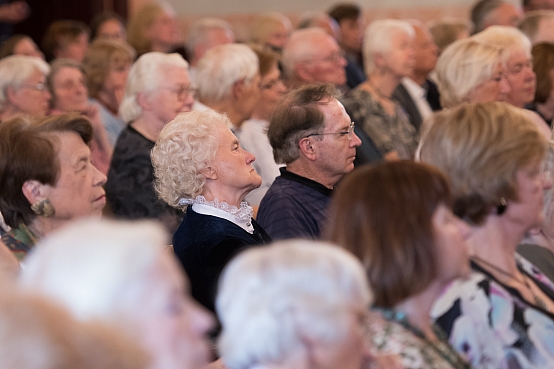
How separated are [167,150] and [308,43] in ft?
8.04

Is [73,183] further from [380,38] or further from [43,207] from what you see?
[380,38]

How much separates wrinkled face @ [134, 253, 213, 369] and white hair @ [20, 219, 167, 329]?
1 cm

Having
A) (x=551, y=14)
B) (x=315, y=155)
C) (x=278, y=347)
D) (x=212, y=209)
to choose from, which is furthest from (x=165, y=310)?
(x=551, y=14)

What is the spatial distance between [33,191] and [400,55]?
2.96 m

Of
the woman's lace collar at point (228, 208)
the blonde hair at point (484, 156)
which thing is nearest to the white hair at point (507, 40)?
the woman's lace collar at point (228, 208)

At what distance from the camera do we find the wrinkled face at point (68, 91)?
195 inches

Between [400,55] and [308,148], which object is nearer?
[308,148]

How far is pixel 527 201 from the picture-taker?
6.97 ft

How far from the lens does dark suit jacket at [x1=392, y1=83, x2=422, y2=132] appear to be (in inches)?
214

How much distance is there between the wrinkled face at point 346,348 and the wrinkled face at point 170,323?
0.21 m

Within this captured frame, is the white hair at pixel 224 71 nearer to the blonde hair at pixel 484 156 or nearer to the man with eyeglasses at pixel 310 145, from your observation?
the man with eyeglasses at pixel 310 145

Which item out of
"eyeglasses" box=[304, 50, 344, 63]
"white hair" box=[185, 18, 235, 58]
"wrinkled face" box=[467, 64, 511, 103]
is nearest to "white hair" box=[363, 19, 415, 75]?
"eyeglasses" box=[304, 50, 344, 63]

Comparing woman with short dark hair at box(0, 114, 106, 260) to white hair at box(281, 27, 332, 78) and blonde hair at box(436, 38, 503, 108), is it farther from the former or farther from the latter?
white hair at box(281, 27, 332, 78)

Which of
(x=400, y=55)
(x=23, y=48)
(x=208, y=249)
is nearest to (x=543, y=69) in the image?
(x=400, y=55)
